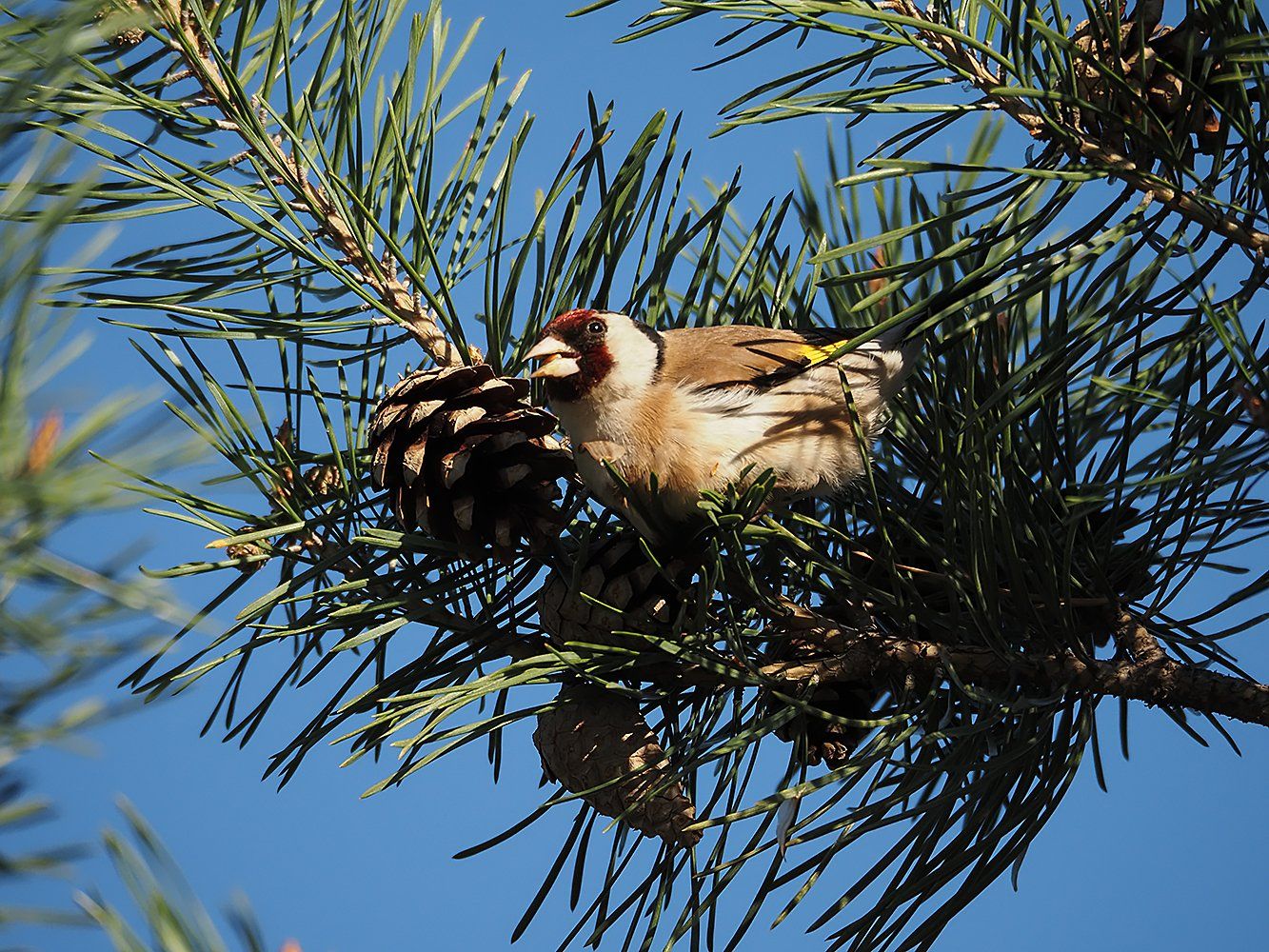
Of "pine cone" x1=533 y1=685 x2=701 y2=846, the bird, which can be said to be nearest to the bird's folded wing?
the bird

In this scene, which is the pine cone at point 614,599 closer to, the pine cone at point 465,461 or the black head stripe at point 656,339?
the pine cone at point 465,461

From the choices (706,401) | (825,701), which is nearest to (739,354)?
(706,401)

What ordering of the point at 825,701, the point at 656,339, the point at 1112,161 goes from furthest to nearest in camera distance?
the point at 656,339 → the point at 825,701 → the point at 1112,161

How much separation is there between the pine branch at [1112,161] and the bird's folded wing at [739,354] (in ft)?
0.70

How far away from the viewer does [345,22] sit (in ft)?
2.38

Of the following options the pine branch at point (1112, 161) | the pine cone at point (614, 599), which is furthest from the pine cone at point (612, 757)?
the pine branch at point (1112, 161)

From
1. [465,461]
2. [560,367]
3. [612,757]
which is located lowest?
[612,757]

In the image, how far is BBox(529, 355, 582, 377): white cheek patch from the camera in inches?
29.9

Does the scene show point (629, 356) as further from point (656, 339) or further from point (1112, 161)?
point (1112, 161)

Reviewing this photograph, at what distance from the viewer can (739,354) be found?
86 cm

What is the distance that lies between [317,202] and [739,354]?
0.29 metres

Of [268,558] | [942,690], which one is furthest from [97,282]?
[942,690]

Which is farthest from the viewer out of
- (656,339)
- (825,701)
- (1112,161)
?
A: (656,339)

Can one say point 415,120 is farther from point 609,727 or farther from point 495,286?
point 609,727
